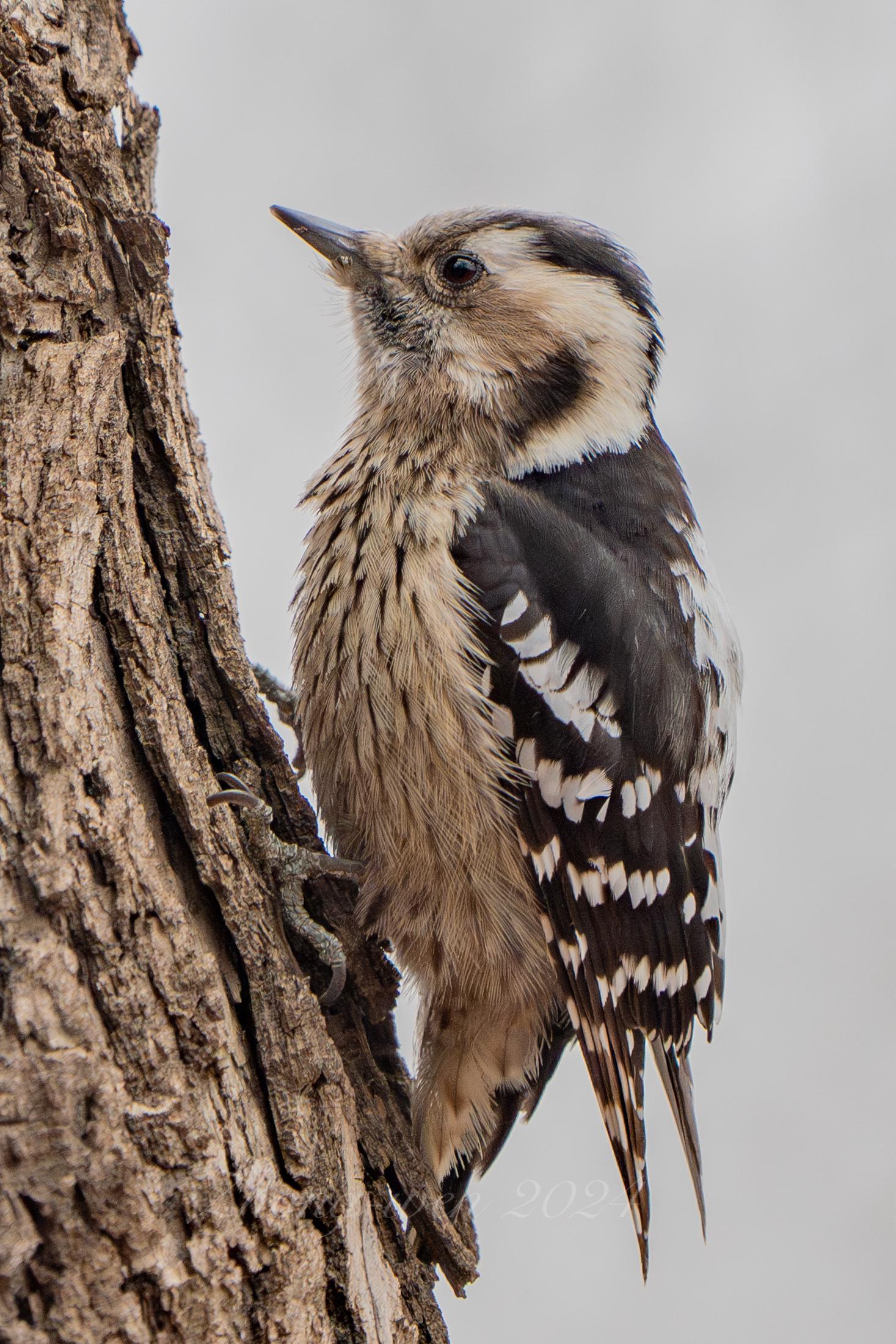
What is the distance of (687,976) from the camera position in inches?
76.0

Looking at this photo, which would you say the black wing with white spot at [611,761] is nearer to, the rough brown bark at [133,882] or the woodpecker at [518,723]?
the woodpecker at [518,723]

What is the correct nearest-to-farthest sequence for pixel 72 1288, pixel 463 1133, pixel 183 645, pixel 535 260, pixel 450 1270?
pixel 72 1288
pixel 183 645
pixel 450 1270
pixel 463 1133
pixel 535 260

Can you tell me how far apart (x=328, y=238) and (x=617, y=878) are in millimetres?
1354

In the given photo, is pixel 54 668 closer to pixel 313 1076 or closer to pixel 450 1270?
pixel 313 1076

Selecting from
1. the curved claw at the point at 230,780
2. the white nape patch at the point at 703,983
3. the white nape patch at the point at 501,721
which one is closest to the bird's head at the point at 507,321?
the white nape patch at the point at 501,721

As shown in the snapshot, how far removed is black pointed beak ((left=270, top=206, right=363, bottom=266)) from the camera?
2.17 meters

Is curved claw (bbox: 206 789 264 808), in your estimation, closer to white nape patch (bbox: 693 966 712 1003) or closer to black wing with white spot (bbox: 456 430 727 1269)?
black wing with white spot (bbox: 456 430 727 1269)

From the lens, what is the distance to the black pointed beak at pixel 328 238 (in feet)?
7.13

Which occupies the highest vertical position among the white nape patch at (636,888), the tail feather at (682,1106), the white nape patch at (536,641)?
the white nape patch at (536,641)

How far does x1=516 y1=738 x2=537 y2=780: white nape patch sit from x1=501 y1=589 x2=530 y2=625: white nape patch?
19 centimetres

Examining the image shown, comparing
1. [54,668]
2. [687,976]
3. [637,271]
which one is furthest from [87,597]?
[637,271]

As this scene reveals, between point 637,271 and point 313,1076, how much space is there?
1703 mm

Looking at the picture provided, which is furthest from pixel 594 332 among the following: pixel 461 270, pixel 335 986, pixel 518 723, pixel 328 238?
pixel 335 986

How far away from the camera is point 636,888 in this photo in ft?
5.96
